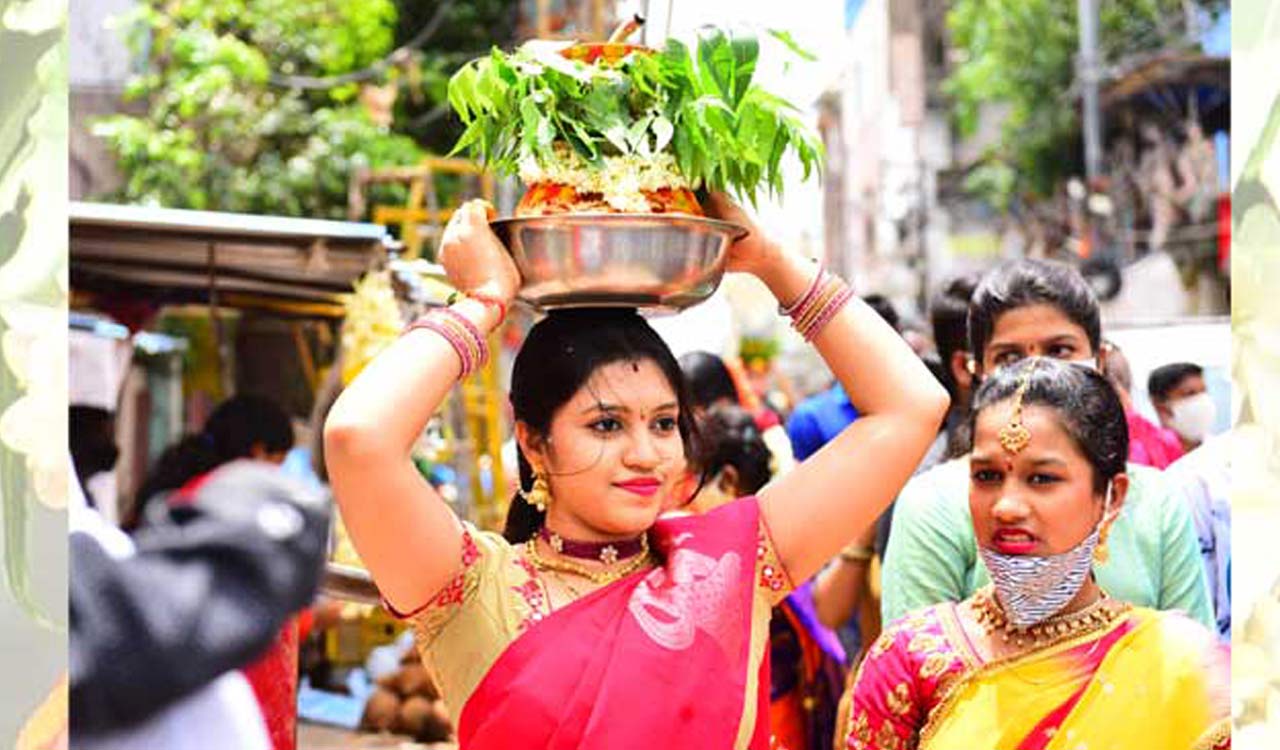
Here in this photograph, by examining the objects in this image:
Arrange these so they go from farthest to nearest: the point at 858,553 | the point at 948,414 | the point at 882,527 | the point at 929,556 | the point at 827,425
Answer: the point at 827,425 → the point at 948,414 → the point at 858,553 → the point at 882,527 → the point at 929,556

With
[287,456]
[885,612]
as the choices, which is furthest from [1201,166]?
[885,612]

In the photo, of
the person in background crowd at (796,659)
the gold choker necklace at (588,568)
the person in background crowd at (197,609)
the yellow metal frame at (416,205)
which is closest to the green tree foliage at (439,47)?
the yellow metal frame at (416,205)

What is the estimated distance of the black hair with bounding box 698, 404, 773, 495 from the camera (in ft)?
18.0

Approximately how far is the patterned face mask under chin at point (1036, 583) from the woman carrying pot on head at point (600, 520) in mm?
347

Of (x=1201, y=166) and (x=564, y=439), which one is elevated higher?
(x=1201, y=166)

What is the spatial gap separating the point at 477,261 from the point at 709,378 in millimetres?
3402

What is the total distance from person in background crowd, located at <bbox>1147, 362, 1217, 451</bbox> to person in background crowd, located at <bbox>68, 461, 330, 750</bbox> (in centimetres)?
537

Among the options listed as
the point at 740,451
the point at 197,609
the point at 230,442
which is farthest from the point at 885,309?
the point at 197,609

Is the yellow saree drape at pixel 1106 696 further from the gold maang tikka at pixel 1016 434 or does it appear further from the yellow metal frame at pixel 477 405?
the yellow metal frame at pixel 477 405

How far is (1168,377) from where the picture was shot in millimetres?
→ 6691

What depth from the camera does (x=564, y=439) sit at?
2840mm

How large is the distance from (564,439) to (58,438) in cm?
109

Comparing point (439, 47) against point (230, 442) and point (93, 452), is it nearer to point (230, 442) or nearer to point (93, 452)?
point (230, 442)

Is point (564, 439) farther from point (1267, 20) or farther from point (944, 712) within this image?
point (1267, 20)
